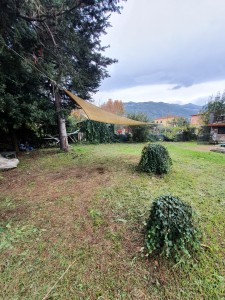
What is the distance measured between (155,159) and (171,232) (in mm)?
2030

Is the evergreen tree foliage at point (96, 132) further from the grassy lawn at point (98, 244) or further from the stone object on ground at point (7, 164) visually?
the grassy lawn at point (98, 244)

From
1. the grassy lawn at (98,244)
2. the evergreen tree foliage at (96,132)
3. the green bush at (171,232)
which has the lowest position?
the grassy lawn at (98,244)

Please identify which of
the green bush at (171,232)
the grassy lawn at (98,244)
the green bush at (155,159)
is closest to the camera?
the grassy lawn at (98,244)

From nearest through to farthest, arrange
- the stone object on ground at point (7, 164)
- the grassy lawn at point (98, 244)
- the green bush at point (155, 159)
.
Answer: the grassy lawn at point (98, 244)
the green bush at point (155, 159)
the stone object on ground at point (7, 164)

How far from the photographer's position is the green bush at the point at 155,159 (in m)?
3.29

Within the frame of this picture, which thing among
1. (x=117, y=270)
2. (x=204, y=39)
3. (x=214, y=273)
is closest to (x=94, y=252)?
(x=117, y=270)

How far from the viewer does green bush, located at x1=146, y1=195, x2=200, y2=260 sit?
1372 mm

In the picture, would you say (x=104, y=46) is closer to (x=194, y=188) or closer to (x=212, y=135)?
(x=194, y=188)

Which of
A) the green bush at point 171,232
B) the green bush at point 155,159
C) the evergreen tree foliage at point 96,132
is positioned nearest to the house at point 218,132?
the evergreen tree foliage at point 96,132

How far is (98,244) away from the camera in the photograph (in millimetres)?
1544

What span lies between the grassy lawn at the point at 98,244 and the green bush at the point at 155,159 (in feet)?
1.54

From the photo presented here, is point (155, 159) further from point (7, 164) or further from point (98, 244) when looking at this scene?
point (7, 164)

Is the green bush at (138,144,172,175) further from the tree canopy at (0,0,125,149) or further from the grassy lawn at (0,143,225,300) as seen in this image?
the tree canopy at (0,0,125,149)

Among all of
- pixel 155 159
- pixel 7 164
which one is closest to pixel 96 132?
pixel 7 164
